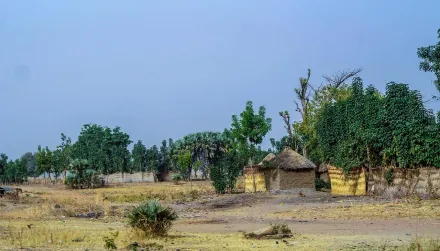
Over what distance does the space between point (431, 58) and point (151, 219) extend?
68.2 feet

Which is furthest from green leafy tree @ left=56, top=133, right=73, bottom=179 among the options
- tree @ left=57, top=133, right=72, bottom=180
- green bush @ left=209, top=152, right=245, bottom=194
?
green bush @ left=209, top=152, right=245, bottom=194

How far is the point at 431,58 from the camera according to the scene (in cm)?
3016

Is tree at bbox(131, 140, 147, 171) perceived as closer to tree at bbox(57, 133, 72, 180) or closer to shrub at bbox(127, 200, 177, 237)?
tree at bbox(57, 133, 72, 180)

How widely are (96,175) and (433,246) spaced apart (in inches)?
2449

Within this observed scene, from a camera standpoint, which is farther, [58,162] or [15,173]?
[15,173]

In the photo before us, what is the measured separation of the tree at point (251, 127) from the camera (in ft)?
150

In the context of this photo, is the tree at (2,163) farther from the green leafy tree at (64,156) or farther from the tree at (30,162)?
the tree at (30,162)

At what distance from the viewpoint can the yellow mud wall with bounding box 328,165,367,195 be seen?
3536cm

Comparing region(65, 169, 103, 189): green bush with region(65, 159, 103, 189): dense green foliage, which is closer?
region(65, 159, 103, 189): dense green foliage

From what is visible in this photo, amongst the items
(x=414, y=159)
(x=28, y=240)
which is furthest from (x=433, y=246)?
(x=414, y=159)

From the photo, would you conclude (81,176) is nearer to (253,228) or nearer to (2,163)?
(2,163)

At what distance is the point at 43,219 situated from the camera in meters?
24.9

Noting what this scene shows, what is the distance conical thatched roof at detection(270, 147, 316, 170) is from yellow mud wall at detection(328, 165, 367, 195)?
228 centimetres

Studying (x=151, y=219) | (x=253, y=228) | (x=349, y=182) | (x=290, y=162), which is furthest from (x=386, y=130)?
(x=151, y=219)
